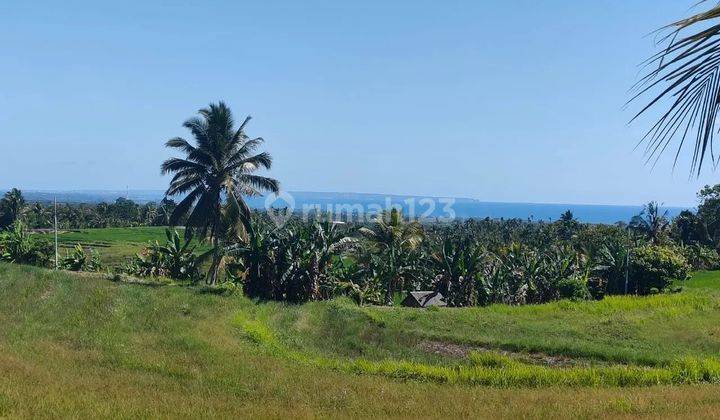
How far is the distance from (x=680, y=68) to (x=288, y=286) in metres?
31.7

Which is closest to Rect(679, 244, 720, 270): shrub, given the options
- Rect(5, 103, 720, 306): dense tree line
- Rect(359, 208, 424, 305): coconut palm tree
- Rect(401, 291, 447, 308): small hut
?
Rect(5, 103, 720, 306): dense tree line

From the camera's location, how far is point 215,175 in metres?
30.5

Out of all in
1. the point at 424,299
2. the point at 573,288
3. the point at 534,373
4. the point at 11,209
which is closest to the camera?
the point at 534,373

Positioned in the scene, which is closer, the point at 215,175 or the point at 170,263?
the point at 215,175

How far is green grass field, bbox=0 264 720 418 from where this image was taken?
10.7 metres

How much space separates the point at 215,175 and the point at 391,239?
13.0 metres

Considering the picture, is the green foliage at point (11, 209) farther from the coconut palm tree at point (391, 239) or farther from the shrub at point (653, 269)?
the shrub at point (653, 269)

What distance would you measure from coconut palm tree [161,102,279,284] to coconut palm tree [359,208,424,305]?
32.0 ft

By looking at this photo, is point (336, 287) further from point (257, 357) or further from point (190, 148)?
point (257, 357)

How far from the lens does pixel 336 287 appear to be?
3634cm

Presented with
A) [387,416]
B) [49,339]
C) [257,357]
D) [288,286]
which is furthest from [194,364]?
[288,286]

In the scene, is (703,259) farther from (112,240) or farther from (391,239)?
(112,240)

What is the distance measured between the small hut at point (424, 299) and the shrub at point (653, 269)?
15.2 metres

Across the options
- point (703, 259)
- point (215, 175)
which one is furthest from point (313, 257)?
point (703, 259)
